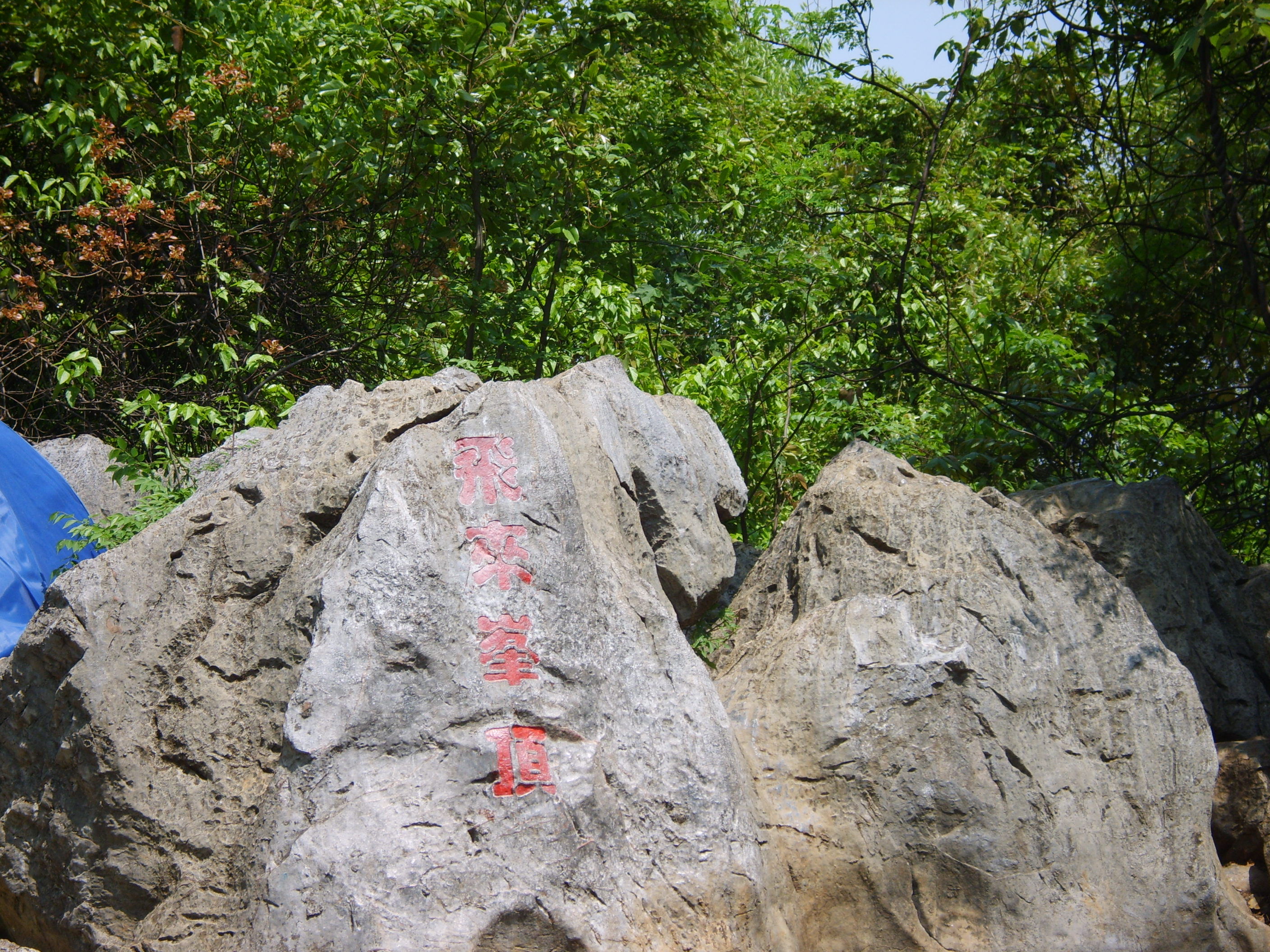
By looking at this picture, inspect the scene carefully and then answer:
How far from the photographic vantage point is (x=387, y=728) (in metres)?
3.35

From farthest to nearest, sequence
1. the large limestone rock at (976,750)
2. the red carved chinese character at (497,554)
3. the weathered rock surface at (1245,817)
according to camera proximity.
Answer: the weathered rock surface at (1245,817), the large limestone rock at (976,750), the red carved chinese character at (497,554)

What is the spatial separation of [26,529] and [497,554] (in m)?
3.04

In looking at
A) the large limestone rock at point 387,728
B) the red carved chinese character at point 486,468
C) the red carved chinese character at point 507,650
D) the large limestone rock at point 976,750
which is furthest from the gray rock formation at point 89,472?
the large limestone rock at point 976,750

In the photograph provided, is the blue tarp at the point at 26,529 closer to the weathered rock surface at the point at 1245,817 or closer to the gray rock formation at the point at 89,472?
the gray rock formation at the point at 89,472

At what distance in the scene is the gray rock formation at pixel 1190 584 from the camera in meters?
4.86

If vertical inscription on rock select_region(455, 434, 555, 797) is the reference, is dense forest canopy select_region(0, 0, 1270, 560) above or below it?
above

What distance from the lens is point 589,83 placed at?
21.4 ft

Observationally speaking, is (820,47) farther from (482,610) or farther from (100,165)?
(100,165)

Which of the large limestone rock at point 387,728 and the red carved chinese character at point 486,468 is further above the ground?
the red carved chinese character at point 486,468

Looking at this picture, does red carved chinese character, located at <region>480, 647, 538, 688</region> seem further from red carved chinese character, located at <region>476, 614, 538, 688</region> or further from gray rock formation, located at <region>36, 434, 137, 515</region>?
gray rock formation, located at <region>36, 434, 137, 515</region>

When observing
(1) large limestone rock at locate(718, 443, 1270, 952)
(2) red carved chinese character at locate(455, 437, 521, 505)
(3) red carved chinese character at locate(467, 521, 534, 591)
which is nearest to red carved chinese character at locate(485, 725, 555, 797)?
(3) red carved chinese character at locate(467, 521, 534, 591)

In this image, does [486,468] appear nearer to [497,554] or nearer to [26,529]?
[497,554]

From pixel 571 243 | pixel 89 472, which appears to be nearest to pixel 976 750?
pixel 571 243

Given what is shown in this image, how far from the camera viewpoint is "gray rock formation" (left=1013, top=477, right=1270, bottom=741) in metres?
4.86
